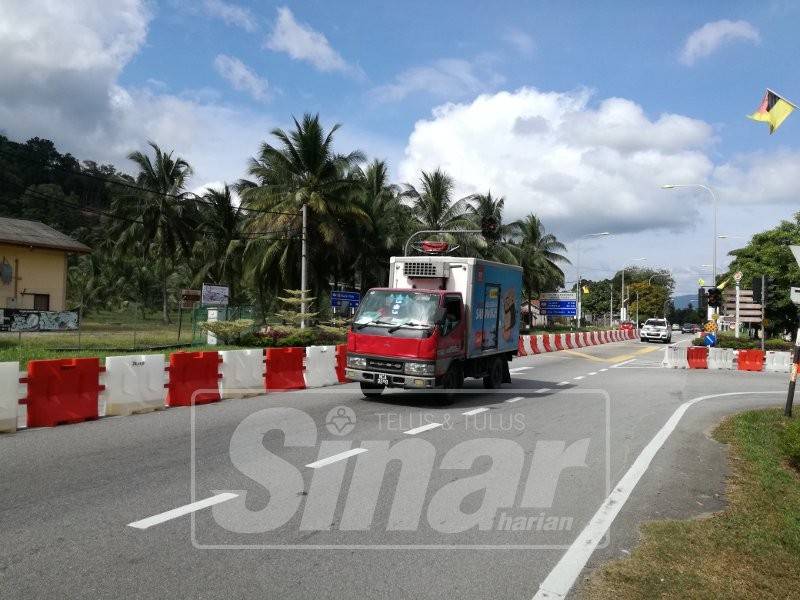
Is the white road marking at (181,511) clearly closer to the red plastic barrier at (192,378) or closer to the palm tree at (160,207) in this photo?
the red plastic barrier at (192,378)

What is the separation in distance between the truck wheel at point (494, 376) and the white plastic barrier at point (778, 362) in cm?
1421

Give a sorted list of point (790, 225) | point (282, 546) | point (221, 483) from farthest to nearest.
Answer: point (790, 225)
point (221, 483)
point (282, 546)

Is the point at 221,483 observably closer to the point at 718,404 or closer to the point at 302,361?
the point at 302,361

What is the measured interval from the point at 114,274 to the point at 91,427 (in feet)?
181

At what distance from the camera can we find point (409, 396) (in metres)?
13.4

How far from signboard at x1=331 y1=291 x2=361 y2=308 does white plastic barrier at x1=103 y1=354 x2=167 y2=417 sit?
1007 inches

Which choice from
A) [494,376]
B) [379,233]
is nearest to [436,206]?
[379,233]

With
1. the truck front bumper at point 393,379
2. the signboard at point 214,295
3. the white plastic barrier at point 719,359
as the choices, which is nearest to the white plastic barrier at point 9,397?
the truck front bumper at point 393,379

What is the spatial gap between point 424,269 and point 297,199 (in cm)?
2310

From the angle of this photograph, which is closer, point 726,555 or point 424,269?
point 726,555

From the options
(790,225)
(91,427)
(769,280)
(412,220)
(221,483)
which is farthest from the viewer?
(790,225)

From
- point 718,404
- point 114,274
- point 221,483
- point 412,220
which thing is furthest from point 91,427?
point 114,274

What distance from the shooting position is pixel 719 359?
25.5 metres

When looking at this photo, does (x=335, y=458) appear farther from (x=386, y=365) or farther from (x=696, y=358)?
(x=696, y=358)
